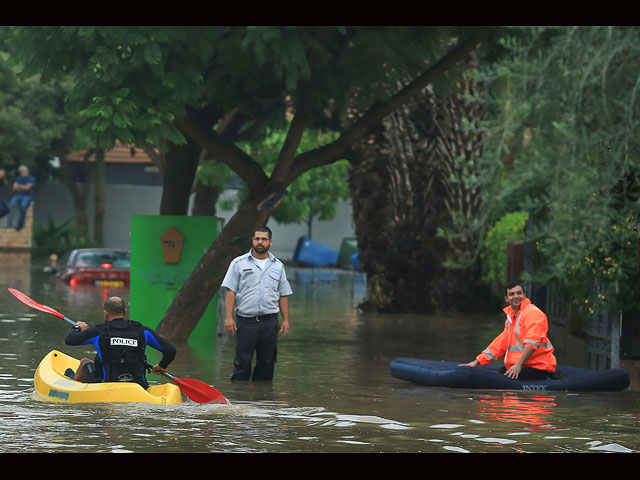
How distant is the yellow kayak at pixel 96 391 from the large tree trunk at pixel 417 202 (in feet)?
49.7

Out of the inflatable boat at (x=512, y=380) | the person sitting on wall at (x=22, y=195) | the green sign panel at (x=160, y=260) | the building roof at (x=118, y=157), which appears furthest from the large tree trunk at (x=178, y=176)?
the building roof at (x=118, y=157)

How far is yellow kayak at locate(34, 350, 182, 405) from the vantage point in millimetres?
12038

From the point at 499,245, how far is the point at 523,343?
42.1 feet

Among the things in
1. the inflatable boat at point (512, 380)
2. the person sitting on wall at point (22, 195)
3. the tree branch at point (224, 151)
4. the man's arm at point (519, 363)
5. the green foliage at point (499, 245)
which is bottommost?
the inflatable boat at point (512, 380)

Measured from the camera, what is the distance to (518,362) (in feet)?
47.1

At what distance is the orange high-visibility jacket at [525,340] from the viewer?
14.2 metres

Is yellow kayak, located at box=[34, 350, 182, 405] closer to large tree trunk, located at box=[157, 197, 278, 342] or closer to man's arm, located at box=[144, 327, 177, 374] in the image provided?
man's arm, located at box=[144, 327, 177, 374]

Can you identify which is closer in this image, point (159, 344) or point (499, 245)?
point (159, 344)

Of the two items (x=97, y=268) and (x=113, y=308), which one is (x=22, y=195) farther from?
(x=113, y=308)

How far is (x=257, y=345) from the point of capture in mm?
14320

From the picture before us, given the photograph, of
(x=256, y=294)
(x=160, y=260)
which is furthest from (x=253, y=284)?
(x=160, y=260)

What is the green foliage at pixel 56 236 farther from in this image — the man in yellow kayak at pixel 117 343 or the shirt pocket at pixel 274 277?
the man in yellow kayak at pixel 117 343

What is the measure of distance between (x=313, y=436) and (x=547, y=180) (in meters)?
7.51
